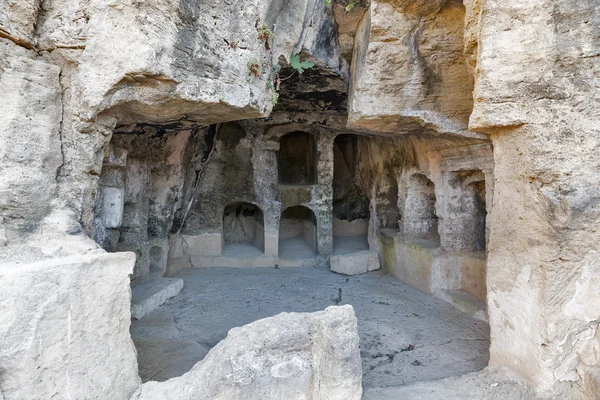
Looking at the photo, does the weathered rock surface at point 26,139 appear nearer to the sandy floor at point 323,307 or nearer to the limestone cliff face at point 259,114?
the limestone cliff face at point 259,114

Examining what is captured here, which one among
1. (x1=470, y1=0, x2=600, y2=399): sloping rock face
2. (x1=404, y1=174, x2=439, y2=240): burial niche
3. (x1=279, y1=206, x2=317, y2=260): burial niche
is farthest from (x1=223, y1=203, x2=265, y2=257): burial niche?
(x1=470, y1=0, x2=600, y2=399): sloping rock face

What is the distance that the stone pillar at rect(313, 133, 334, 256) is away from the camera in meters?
8.80

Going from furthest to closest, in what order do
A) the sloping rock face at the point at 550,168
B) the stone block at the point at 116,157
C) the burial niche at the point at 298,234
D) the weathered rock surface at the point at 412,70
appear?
the burial niche at the point at 298,234 → the stone block at the point at 116,157 → the weathered rock surface at the point at 412,70 → the sloping rock face at the point at 550,168

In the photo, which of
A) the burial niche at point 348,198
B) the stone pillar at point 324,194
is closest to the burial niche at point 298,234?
the stone pillar at point 324,194

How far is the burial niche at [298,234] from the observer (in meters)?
9.37

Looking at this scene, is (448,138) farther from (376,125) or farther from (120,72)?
(120,72)

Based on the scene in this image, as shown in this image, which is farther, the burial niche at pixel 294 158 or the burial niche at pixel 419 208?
the burial niche at pixel 294 158

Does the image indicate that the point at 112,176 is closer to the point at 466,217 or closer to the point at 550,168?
the point at 550,168

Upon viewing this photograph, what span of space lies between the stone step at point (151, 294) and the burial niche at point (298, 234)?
3074 mm

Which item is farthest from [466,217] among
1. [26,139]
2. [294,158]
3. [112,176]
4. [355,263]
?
[294,158]

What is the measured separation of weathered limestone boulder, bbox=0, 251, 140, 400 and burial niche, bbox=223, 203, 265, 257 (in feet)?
22.8

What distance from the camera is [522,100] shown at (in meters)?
2.91

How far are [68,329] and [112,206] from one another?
3364 mm

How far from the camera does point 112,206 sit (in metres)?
5.22
